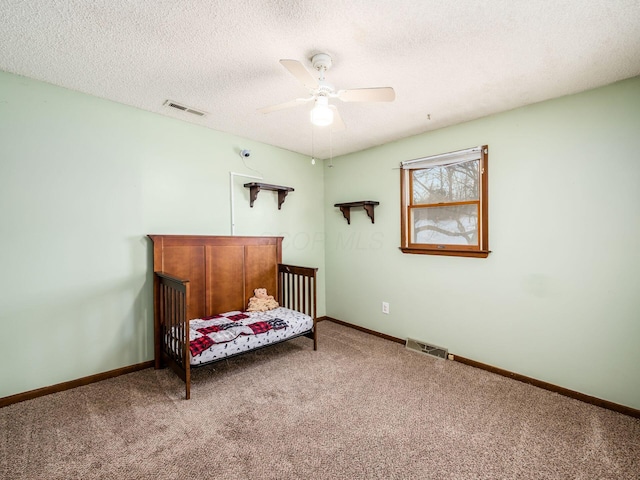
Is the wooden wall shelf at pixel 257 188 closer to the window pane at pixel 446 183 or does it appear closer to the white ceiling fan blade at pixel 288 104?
the white ceiling fan blade at pixel 288 104

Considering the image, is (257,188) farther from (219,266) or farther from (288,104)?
(288,104)

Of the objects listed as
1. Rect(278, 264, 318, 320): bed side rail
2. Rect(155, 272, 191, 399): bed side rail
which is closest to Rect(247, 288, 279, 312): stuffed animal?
Rect(278, 264, 318, 320): bed side rail

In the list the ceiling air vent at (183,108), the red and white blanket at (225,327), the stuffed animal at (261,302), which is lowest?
the red and white blanket at (225,327)

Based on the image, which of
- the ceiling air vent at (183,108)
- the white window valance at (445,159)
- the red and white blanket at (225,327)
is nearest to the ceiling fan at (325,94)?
the ceiling air vent at (183,108)

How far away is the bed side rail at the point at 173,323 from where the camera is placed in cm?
208

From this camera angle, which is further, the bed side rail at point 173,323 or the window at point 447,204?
the window at point 447,204

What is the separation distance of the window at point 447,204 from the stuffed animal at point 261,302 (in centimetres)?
159

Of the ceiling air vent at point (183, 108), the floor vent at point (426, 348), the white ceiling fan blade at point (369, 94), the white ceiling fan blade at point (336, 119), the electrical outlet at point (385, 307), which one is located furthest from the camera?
the electrical outlet at point (385, 307)

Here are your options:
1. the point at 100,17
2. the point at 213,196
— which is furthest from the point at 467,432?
the point at 100,17

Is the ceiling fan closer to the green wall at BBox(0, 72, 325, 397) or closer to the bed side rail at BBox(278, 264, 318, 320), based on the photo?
the green wall at BBox(0, 72, 325, 397)

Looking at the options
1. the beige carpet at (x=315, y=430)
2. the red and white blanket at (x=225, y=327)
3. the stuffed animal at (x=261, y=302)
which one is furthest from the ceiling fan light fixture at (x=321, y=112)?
the stuffed animal at (x=261, y=302)

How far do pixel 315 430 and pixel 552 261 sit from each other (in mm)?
2189

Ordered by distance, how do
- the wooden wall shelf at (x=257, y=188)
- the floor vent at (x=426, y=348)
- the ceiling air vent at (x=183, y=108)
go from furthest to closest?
the wooden wall shelf at (x=257, y=188) → the floor vent at (x=426, y=348) → the ceiling air vent at (x=183, y=108)

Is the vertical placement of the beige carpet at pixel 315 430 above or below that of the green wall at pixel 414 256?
below
